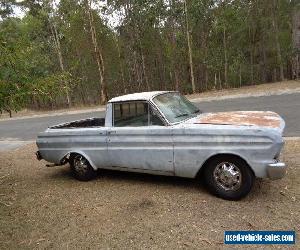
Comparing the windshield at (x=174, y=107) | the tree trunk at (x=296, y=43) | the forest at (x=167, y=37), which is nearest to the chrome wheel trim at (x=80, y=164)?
the windshield at (x=174, y=107)

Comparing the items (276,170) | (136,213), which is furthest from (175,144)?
(276,170)

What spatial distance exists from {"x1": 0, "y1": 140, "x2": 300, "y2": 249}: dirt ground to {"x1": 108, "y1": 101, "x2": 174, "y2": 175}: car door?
479 mm

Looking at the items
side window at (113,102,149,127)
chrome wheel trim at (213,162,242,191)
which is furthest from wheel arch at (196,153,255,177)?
side window at (113,102,149,127)

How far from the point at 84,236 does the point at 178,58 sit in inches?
1269

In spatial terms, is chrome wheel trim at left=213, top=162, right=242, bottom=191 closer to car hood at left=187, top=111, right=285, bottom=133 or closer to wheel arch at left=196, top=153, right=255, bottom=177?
wheel arch at left=196, top=153, right=255, bottom=177

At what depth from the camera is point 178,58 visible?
35.7 meters

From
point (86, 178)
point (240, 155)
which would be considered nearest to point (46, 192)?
point (86, 178)

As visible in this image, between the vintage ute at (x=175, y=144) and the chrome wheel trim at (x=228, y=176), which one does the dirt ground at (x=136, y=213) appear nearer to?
the chrome wheel trim at (x=228, y=176)

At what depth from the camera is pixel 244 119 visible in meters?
5.74

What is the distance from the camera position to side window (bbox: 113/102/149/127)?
617 centimetres

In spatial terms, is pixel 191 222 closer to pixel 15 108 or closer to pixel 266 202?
pixel 266 202

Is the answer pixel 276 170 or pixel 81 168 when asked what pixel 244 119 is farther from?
pixel 81 168

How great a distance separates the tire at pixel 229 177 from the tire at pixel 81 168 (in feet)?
8.17

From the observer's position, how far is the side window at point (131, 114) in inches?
243
